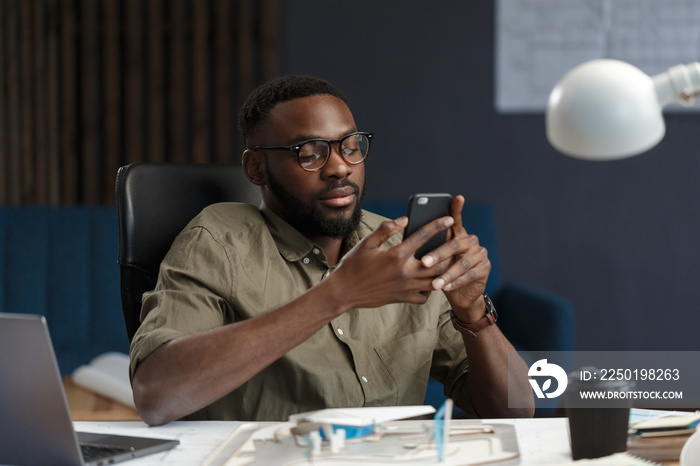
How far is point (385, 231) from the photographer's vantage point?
1.09 meters

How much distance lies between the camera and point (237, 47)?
3.21m

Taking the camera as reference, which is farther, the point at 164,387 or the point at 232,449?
the point at 164,387

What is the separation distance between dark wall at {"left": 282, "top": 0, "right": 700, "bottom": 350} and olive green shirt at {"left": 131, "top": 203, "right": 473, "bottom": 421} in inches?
72.0

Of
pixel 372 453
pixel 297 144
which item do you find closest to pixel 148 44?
pixel 297 144

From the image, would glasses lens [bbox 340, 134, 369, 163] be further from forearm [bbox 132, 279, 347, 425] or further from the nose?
forearm [bbox 132, 279, 347, 425]

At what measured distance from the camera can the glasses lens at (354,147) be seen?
135cm

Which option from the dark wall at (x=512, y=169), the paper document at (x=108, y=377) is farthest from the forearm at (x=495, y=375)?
the dark wall at (x=512, y=169)

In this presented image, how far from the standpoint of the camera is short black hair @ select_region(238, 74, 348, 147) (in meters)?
1.40

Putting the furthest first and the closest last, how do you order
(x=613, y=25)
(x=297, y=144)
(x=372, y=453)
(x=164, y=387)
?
(x=613, y=25) < (x=297, y=144) < (x=164, y=387) < (x=372, y=453)

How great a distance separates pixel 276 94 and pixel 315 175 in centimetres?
19

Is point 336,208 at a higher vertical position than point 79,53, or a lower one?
lower

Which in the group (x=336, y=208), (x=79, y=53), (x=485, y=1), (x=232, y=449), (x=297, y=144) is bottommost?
(x=232, y=449)

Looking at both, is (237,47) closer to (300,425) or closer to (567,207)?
(567,207)

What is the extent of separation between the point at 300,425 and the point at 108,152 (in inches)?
97.9
